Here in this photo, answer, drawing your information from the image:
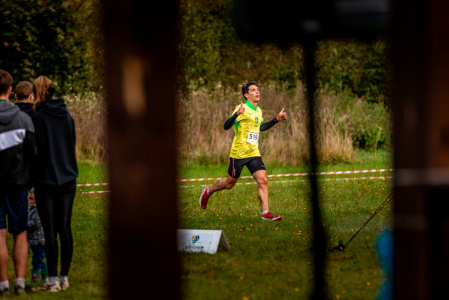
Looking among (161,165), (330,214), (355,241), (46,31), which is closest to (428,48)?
(161,165)

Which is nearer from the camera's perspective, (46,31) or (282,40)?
(282,40)

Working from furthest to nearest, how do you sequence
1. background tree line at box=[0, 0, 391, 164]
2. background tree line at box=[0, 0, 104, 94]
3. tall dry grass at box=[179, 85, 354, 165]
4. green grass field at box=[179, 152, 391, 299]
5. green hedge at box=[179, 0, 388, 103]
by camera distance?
1. green hedge at box=[179, 0, 388, 103]
2. background tree line at box=[0, 0, 104, 94]
3. background tree line at box=[0, 0, 391, 164]
4. tall dry grass at box=[179, 85, 354, 165]
5. green grass field at box=[179, 152, 391, 299]

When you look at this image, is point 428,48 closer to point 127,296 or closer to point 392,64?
point 392,64

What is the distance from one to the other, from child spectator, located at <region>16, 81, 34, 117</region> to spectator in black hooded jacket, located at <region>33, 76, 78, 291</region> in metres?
0.10

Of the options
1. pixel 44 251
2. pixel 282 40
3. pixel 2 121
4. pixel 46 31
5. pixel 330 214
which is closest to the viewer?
pixel 282 40

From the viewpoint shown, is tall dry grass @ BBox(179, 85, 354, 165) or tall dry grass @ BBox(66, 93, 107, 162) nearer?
tall dry grass @ BBox(179, 85, 354, 165)

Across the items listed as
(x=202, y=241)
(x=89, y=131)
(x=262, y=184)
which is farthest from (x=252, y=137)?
(x=89, y=131)

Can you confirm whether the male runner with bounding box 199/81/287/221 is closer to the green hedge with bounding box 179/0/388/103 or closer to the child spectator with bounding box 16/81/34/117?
the child spectator with bounding box 16/81/34/117

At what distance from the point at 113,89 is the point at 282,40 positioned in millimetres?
865

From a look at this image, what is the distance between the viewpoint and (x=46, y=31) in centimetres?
1809

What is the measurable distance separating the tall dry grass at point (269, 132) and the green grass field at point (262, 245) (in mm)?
3679

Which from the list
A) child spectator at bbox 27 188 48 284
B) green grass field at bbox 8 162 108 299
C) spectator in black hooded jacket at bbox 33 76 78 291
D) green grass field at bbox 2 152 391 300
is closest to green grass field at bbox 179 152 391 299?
green grass field at bbox 2 152 391 300

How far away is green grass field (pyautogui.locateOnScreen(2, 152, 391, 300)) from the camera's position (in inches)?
207

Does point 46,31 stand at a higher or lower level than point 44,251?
higher
